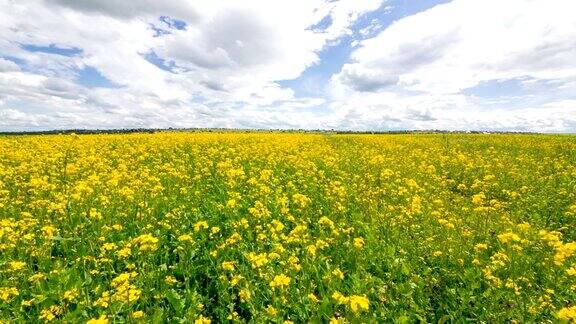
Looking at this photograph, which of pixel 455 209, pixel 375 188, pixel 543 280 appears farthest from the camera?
pixel 375 188

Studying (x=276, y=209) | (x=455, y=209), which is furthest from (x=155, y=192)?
(x=455, y=209)

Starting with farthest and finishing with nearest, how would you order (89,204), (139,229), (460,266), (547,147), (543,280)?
(547,147) → (89,204) → (139,229) → (460,266) → (543,280)

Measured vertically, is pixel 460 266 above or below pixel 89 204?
below

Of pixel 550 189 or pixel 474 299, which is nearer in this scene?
pixel 474 299

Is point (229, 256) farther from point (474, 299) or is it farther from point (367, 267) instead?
point (474, 299)

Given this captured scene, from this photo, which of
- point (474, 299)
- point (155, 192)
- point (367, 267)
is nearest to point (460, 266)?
point (474, 299)

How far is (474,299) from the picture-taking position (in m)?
4.35

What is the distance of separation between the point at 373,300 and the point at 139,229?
3961mm

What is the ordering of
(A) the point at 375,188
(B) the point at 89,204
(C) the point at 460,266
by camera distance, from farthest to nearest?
(A) the point at 375,188, (B) the point at 89,204, (C) the point at 460,266

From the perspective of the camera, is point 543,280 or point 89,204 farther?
point 89,204

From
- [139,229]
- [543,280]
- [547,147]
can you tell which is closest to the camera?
[543,280]

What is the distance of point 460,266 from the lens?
5.17 metres

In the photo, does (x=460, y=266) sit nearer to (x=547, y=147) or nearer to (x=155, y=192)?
(x=155, y=192)

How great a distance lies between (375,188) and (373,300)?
584 cm
